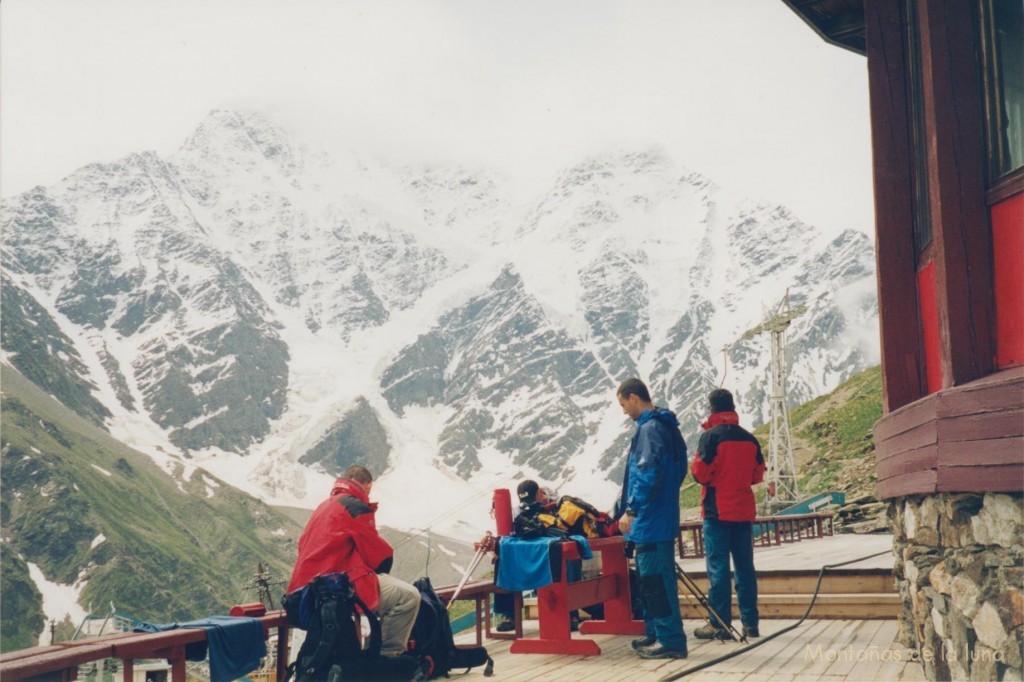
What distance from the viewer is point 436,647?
636 centimetres

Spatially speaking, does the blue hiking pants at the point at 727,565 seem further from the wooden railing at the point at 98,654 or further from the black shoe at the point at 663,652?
the wooden railing at the point at 98,654

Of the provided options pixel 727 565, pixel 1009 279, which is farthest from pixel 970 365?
pixel 727 565

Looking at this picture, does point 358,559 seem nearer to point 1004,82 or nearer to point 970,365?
point 970,365

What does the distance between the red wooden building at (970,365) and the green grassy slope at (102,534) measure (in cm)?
12071

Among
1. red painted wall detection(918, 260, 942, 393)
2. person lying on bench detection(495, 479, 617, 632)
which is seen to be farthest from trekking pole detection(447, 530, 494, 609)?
red painted wall detection(918, 260, 942, 393)

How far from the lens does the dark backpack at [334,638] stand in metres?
5.52

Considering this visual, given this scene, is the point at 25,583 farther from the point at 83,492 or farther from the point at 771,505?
the point at 771,505

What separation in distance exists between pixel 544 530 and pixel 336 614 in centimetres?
212

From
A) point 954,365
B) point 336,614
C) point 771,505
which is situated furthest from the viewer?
point 771,505

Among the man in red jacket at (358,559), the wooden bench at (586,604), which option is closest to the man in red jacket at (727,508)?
the wooden bench at (586,604)

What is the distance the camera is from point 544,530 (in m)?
7.34

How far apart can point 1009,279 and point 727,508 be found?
310cm

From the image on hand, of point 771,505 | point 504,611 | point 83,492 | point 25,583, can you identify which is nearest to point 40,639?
point 25,583

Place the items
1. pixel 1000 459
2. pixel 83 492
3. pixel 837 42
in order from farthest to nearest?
pixel 83 492, pixel 837 42, pixel 1000 459
